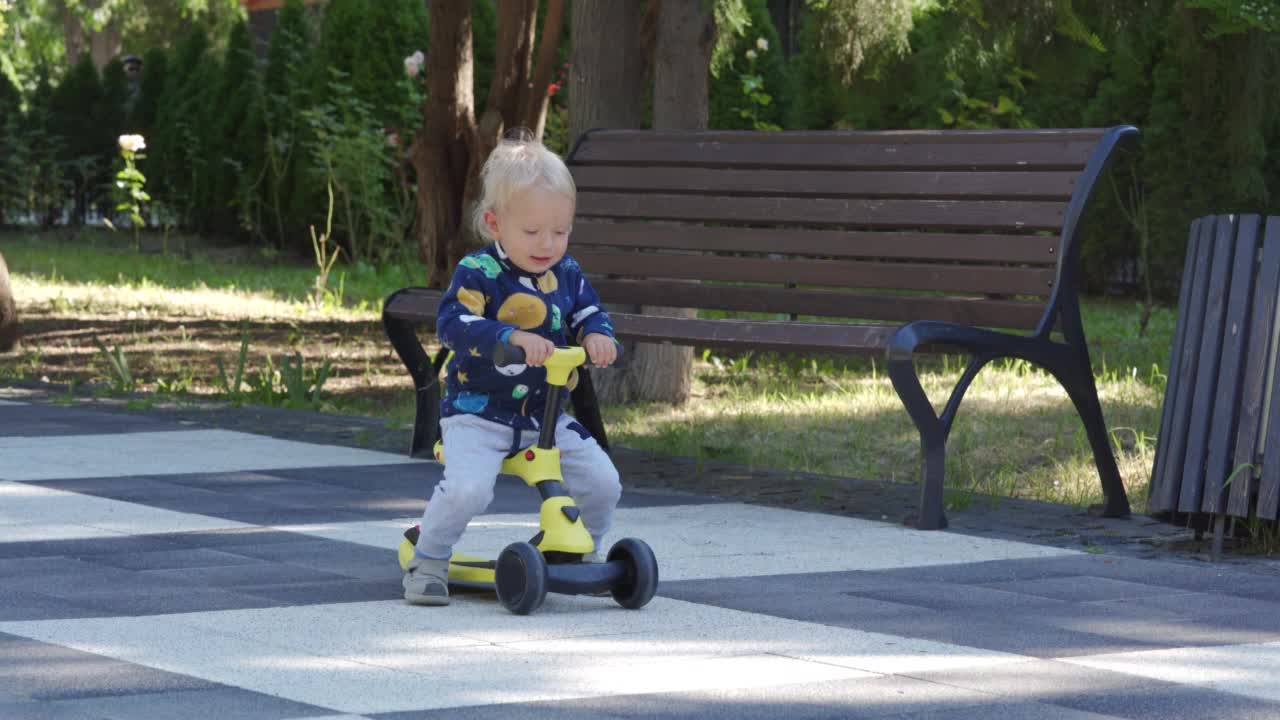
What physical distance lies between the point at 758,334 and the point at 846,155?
1045 mm

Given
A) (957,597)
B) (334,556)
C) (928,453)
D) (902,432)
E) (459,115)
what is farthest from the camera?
(459,115)

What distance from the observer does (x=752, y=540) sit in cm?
512

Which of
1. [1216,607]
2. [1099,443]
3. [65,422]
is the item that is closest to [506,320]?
[1216,607]

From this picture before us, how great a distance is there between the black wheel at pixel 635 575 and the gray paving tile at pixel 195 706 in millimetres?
1047

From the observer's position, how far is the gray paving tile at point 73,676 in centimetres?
325

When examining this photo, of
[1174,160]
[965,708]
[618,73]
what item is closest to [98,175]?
[1174,160]

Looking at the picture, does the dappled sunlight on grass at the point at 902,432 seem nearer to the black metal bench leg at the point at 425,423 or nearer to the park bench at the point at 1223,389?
the black metal bench leg at the point at 425,423

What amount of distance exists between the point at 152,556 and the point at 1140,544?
8.55 ft

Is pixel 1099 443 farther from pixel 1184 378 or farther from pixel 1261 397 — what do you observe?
pixel 1261 397

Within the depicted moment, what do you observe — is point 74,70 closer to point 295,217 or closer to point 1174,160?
point 295,217

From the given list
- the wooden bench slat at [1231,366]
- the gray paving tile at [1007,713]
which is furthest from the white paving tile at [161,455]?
the gray paving tile at [1007,713]

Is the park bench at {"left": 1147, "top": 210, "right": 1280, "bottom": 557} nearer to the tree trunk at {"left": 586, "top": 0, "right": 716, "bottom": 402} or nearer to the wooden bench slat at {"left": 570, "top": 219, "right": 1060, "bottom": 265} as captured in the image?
the wooden bench slat at {"left": 570, "top": 219, "right": 1060, "bottom": 265}

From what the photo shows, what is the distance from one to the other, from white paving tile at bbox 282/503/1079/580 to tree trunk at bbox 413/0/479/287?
5.92 m

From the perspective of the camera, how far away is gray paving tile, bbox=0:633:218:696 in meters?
3.25
